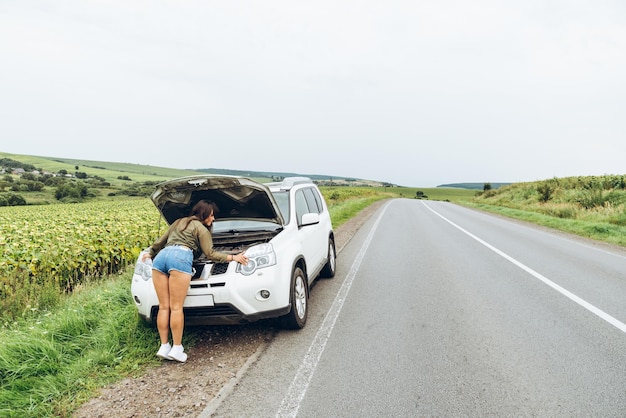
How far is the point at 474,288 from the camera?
20.7 ft

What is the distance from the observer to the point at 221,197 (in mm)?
5348

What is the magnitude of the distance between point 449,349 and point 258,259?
92.3 inches

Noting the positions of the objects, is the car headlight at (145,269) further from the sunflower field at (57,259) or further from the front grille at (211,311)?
the sunflower field at (57,259)

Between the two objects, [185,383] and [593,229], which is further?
[593,229]

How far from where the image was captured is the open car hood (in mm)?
4561

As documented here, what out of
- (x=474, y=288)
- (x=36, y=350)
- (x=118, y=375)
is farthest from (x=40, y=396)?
(x=474, y=288)

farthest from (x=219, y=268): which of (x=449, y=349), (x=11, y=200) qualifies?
(x=11, y=200)

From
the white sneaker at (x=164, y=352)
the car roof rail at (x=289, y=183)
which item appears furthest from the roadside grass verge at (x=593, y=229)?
the white sneaker at (x=164, y=352)

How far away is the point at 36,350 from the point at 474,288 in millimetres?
6267

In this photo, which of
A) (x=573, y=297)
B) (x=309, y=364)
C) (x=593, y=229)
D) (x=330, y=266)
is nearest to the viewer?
(x=309, y=364)

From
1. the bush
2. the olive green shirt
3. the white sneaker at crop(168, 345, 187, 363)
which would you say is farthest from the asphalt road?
the bush

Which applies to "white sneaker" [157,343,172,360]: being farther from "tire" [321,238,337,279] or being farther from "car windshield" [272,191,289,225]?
"tire" [321,238,337,279]

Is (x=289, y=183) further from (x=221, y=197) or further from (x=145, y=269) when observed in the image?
(x=145, y=269)

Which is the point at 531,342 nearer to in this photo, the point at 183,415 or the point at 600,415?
the point at 600,415
